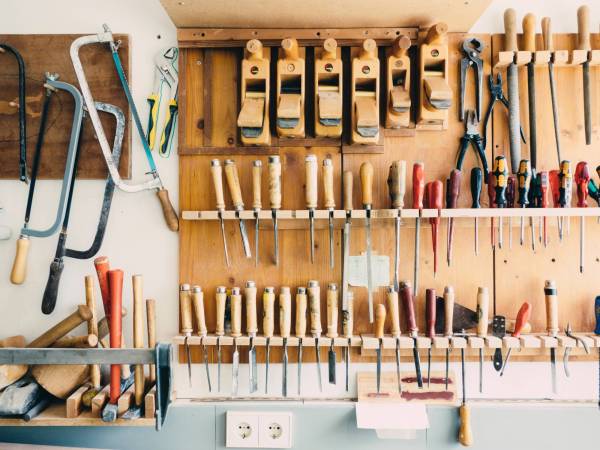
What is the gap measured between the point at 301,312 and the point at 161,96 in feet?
3.02

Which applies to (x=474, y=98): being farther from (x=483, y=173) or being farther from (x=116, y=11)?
(x=116, y=11)

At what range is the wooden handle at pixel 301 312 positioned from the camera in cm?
157

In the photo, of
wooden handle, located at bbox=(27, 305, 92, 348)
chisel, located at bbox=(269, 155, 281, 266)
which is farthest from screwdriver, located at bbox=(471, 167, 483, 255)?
wooden handle, located at bbox=(27, 305, 92, 348)

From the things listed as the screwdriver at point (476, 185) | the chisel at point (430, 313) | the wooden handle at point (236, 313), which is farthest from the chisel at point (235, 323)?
the screwdriver at point (476, 185)

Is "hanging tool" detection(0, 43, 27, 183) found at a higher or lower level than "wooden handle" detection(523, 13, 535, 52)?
lower

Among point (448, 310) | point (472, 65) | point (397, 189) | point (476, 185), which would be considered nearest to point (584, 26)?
point (472, 65)

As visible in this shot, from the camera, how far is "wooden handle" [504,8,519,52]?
1610 millimetres

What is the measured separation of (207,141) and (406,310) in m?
0.92

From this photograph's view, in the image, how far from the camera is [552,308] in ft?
5.19

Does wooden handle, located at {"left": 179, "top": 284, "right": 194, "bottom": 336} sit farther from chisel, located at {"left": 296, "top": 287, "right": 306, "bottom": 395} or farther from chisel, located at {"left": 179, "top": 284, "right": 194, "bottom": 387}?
chisel, located at {"left": 296, "top": 287, "right": 306, "bottom": 395}

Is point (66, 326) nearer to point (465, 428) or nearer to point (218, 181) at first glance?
point (218, 181)

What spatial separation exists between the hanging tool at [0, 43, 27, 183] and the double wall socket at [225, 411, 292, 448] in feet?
3.73

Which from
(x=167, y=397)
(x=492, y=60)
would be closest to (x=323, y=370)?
(x=167, y=397)

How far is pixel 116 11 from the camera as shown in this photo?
1693 millimetres
